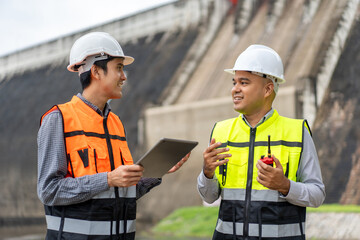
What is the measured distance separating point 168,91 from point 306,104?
500 cm

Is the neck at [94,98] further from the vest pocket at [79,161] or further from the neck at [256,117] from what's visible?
the neck at [256,117]

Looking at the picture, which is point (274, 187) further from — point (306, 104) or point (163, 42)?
point (163, 42)

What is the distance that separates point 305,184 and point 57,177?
1.36 metres

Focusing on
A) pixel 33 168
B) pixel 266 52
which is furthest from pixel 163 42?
pixel 266 52

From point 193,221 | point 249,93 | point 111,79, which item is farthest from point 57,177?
point 193,221

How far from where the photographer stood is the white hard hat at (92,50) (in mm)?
2982

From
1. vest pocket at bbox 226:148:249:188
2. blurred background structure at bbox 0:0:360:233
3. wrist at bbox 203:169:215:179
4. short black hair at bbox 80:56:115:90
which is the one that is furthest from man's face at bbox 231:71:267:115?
blurred background structure at bbox 0:0:360:233

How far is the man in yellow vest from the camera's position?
2764mm

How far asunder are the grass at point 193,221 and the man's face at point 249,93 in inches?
270

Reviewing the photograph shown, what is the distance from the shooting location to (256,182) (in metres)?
2.86

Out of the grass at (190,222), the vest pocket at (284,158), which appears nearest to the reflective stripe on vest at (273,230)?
the vest pocket at (284,158)

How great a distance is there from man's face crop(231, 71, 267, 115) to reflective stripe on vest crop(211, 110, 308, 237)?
0.30ft

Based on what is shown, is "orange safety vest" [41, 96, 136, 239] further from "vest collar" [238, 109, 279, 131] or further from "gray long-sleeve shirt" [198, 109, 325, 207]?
"vest collar" [238, 109, 279, 131]

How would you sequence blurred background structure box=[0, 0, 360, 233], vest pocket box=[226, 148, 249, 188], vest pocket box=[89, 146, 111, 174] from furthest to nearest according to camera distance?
blurred background structure box=[0, 0, 360, 233] → vest pocket box=[226, 148, 249, 188] → vest pocket box=[89, 146, 111, 174]
